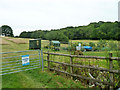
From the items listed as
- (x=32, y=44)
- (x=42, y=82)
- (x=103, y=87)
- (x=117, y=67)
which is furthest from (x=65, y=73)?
(x=32, y=44)

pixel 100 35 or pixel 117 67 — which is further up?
pixel 100 35

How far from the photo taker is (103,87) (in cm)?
369

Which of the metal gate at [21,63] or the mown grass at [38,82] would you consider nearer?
the mown grass at [38,82]

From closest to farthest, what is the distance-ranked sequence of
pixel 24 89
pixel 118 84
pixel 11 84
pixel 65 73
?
1. pixel 118 84
2. pixel 24 89
3. pixel 11 84
4. pixel 65 73

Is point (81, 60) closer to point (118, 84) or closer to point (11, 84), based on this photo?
point (118, 84)

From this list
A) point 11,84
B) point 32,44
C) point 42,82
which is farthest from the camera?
point 32,44

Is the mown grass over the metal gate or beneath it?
beneath

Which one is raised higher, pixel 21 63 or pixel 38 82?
pixel 21 63

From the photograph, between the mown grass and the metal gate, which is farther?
the metal gate

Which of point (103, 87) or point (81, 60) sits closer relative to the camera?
point (103, 87)

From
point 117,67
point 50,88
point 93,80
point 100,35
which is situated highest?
point 100,35

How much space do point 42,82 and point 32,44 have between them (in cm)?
2024

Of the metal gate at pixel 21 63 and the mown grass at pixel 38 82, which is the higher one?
the metal gate at pixel 21 63

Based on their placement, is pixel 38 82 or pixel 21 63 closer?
pixel 38 82
